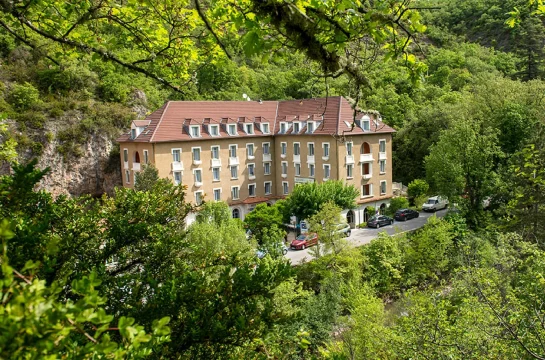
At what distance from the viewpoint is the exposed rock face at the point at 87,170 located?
32531 millimetres

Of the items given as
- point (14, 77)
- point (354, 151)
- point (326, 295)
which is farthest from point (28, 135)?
point (326, 295)

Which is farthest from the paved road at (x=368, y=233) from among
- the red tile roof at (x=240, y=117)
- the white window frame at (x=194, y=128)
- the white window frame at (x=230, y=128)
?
the white window frame at (x=230, y=128)

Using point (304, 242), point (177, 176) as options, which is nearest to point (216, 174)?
point (177, 176)

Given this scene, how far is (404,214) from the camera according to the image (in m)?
29.2

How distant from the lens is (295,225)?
90.7 ft

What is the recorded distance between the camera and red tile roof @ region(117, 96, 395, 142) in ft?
96.2

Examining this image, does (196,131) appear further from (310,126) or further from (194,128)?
(310,126)

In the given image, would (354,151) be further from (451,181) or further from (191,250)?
(191,250)

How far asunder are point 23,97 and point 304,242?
23.7m

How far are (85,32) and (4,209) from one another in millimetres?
2611

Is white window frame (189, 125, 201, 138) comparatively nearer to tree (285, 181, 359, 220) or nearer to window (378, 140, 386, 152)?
tree (285, 181, 359, 220)

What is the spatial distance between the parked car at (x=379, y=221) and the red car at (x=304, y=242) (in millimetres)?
5469

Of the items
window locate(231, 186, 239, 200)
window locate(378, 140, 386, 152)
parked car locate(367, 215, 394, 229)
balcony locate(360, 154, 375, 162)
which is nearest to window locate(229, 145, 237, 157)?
window locate(231, 186, 239, 200)

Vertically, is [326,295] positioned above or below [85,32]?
below
